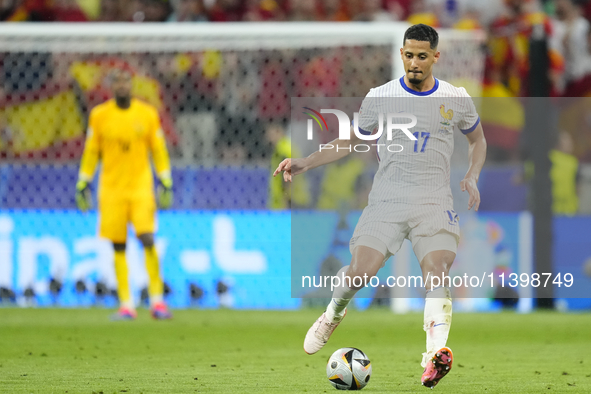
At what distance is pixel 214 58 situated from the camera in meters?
→ 12.9

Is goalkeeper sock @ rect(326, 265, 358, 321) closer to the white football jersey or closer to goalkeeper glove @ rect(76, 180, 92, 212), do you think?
the white football jersey

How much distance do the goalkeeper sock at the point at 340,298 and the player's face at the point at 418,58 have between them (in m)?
1.13

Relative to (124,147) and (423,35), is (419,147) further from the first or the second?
(124,147)

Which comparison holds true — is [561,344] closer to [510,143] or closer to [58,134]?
[510,143]

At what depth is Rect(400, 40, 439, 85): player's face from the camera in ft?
16.7

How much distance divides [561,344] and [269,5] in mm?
8063

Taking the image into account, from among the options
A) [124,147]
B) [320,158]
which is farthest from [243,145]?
A: [320,158]

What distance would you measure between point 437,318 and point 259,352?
2.44 meters

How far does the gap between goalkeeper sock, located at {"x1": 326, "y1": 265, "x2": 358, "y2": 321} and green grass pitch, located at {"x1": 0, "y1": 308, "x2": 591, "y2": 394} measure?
39cm

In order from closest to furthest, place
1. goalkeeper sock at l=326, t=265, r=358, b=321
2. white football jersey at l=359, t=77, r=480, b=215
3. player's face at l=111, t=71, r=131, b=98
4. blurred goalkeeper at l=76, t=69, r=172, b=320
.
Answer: white football jersey at l=359, t=77, r=480, b=215, goalkeeper sock at l=326, t=265, r=358, b=321, player's face at l=111, t=71, r=131, b=98, blurred goalkeeper at l=76, t=69, r=172, b=320

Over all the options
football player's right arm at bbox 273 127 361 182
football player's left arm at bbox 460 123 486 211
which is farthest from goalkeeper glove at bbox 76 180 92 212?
football player's left arm at bbox 460 123 486 211

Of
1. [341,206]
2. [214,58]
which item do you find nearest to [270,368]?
[341,206]

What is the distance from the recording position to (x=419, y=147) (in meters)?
5.21

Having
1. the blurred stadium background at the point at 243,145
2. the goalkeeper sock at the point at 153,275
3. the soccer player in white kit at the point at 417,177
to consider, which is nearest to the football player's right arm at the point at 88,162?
the goalkeeper sock at the point at 153,275
